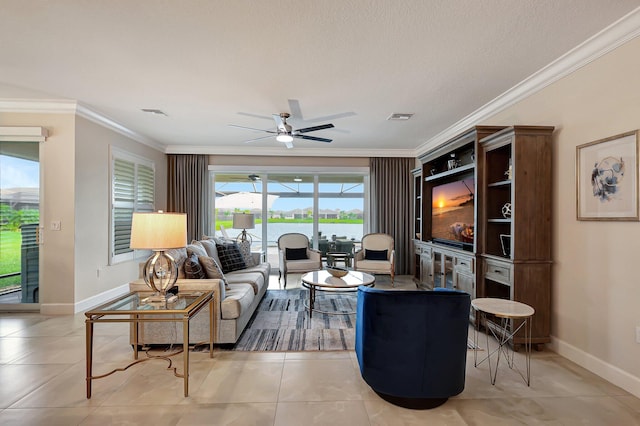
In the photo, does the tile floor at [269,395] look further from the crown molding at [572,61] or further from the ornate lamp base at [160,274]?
the crown molding at [572,61]

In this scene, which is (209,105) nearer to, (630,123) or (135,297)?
(135,297)

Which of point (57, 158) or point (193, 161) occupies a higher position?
point (193, 161)

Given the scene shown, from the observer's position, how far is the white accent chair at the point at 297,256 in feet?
16.7

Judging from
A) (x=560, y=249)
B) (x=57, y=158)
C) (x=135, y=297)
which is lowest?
(x=135, y=297)

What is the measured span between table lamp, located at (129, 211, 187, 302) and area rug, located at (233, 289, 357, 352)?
0.99m

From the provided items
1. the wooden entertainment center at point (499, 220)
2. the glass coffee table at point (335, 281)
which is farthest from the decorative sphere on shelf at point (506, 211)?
the glass coffee table at point (335, 281)

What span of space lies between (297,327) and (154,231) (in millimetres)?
1905

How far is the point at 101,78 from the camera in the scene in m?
3.11

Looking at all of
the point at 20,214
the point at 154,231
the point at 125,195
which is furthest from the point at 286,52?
the point at 20,214

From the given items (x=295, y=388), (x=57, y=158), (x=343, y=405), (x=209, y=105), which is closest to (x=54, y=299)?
(x=57, y=158)

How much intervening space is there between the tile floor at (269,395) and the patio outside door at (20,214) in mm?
1491

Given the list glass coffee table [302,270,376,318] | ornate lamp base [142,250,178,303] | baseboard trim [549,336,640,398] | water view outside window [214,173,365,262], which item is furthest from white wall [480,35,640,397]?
water view outside window [214,173,365,262]

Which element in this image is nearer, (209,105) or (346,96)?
(346,96)

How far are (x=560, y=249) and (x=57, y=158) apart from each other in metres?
5.72
